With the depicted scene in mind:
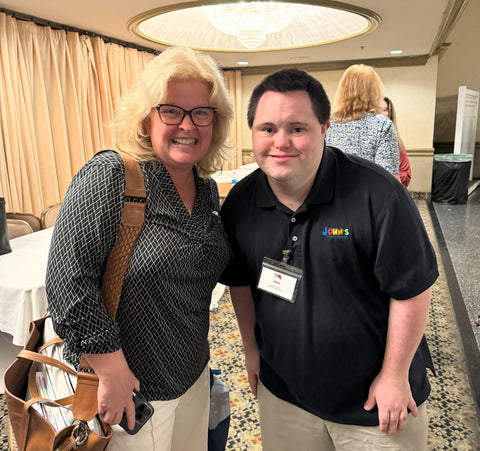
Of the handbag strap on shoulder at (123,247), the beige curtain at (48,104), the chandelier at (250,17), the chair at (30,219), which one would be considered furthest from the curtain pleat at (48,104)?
the handbag strap on shoulder at (123,247)

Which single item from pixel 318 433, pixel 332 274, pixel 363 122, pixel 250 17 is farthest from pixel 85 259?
pixel 250 17

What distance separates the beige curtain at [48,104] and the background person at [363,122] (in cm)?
371

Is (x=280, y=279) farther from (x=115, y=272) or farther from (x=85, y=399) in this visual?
(x=85, y=399)

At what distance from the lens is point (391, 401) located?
1.10 meters

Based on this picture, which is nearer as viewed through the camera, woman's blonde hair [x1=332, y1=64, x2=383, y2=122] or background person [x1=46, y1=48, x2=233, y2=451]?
background person [x1=46, y1=48, x2=233, y2=451]

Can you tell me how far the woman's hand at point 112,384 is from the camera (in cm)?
100

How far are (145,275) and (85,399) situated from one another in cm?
33

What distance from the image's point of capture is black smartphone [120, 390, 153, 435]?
108cm

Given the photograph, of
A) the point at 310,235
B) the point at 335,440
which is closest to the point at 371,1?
the point at 310,235

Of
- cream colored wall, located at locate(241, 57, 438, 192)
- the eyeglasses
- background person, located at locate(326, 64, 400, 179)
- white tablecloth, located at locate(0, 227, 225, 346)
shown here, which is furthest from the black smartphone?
cream colored wall, located at locate(241, 57, 438, 192)

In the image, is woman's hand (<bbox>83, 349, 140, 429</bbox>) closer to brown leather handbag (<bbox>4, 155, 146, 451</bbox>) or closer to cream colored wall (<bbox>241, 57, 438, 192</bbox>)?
brown leather handbag (<bbox>4, 155, 146, 451</bbox>)

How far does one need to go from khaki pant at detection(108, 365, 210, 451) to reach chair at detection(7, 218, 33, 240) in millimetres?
A: 2371

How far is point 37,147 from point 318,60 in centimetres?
523

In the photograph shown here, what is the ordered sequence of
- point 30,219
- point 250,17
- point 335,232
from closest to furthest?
point 335,232 → point 30,219 → point 250,17
